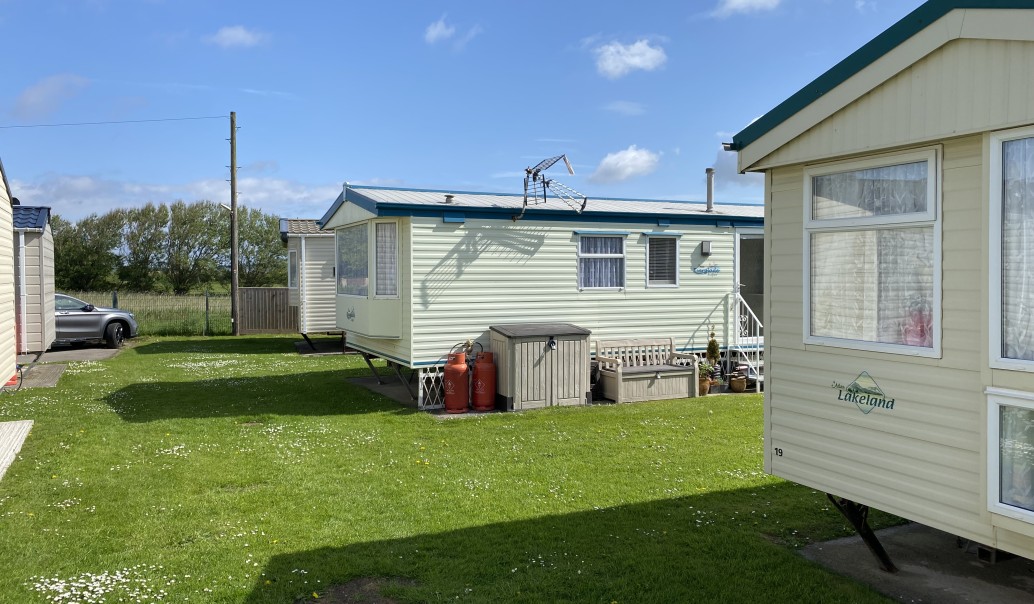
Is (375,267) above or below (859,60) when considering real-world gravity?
below

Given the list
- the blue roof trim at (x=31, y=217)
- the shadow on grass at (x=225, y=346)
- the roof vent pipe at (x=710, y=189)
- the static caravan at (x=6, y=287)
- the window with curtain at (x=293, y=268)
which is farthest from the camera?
the window with curtain at (x=293, y=268)

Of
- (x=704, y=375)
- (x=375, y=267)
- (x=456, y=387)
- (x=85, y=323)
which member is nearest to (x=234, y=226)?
(x=85, y=323)

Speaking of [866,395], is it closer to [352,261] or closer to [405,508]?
[405,508]

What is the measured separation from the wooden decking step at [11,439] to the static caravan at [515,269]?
471cm

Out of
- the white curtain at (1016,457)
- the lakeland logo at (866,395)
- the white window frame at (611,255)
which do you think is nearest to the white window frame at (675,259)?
the white window frame at (611,255)

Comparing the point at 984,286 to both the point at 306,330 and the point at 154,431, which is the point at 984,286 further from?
the point at 306,330

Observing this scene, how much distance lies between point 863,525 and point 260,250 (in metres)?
46.3

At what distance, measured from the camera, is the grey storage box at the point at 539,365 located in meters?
11.2

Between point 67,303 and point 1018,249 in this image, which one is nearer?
point 1018,249

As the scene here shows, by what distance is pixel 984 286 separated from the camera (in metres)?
4.07

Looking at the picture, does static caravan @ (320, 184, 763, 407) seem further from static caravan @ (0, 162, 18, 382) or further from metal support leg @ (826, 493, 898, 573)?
metal support leg @ (826, 493, 898, 573)

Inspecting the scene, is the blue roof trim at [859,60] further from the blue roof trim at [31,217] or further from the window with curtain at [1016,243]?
the blue roof trim at [31,217]

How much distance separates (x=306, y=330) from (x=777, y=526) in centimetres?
→ 1570

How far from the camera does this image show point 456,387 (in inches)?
443
